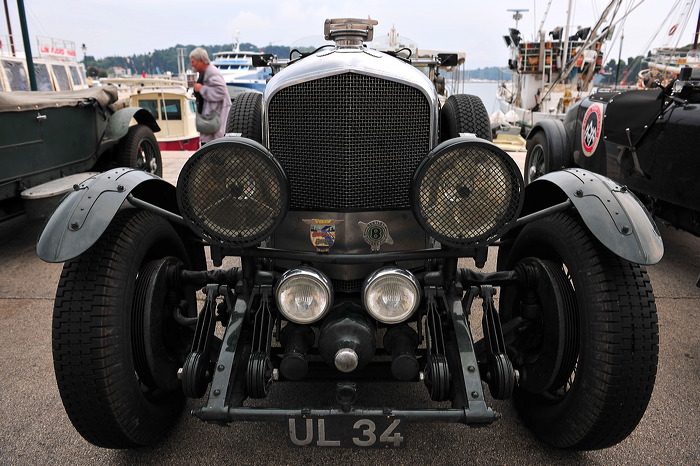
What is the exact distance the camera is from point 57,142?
5359 millimetres

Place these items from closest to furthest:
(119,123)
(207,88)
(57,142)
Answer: (57,142), (207,88), (119,123)

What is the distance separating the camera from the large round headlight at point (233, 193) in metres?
1.92

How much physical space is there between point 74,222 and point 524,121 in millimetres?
19890

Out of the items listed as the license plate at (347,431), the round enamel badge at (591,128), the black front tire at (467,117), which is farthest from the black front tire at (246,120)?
the round enamel badge at (591,128)

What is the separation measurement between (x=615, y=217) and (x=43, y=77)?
37.6 feet

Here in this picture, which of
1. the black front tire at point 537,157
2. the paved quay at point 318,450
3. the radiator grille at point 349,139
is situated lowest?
the paved quay at point 318,450

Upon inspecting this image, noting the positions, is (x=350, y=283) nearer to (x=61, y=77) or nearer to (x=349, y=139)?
(x=349, y=139)

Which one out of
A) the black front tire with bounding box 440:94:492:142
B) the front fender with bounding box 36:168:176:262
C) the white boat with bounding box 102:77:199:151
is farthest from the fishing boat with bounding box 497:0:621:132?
the front fender with bounding box 36:168:176:262

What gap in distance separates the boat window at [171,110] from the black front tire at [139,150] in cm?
854

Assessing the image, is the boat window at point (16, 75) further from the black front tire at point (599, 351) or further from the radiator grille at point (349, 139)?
the black front tire at point (599, 351)

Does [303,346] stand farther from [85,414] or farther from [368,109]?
[368,109]

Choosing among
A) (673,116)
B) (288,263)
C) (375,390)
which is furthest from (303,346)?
(673,116)

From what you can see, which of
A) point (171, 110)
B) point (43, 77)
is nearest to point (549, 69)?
point (171, 110)

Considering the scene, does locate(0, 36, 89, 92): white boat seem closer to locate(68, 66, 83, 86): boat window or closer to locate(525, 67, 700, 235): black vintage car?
locate(68, 66, 83, 86): boat window
